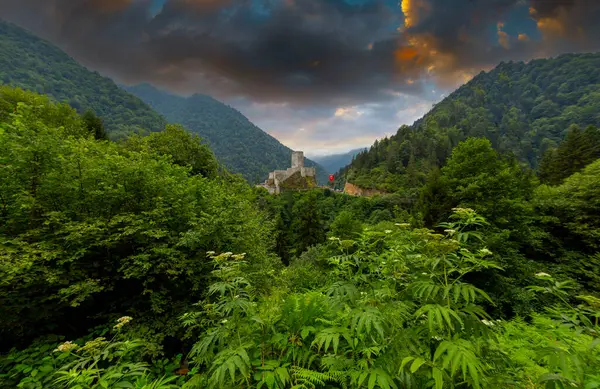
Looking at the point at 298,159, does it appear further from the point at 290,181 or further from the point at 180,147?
the point at 180,147

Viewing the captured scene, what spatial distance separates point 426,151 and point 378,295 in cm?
7484

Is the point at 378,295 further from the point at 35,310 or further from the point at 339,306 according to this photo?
the point at 35,310

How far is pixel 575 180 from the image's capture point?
1434 cm

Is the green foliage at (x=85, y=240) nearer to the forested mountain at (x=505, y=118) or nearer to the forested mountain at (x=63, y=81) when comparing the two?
the forested mountain at (x=505, y=118)

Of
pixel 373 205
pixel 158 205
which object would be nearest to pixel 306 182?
pixel 373 205

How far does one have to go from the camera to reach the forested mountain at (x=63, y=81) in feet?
231

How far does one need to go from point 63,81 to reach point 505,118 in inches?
7369

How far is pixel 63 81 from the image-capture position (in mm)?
82750

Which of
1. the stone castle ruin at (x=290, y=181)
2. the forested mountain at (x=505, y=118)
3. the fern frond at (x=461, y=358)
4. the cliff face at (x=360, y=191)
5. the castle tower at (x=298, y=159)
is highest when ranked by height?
the forested mountain at (x=505, y=118)

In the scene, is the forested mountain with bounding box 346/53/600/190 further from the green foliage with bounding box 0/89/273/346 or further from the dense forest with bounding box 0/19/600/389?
the green foliage with bounding box 0/89/273/346

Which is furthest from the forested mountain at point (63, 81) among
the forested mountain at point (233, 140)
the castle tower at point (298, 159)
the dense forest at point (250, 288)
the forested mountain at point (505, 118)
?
the forested mountain at point (505, 118)

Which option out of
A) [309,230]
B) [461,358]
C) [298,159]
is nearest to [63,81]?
[298,159]

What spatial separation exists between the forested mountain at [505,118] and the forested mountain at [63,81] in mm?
69797

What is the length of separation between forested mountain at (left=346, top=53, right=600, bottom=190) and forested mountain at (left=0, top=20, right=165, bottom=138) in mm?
69797
